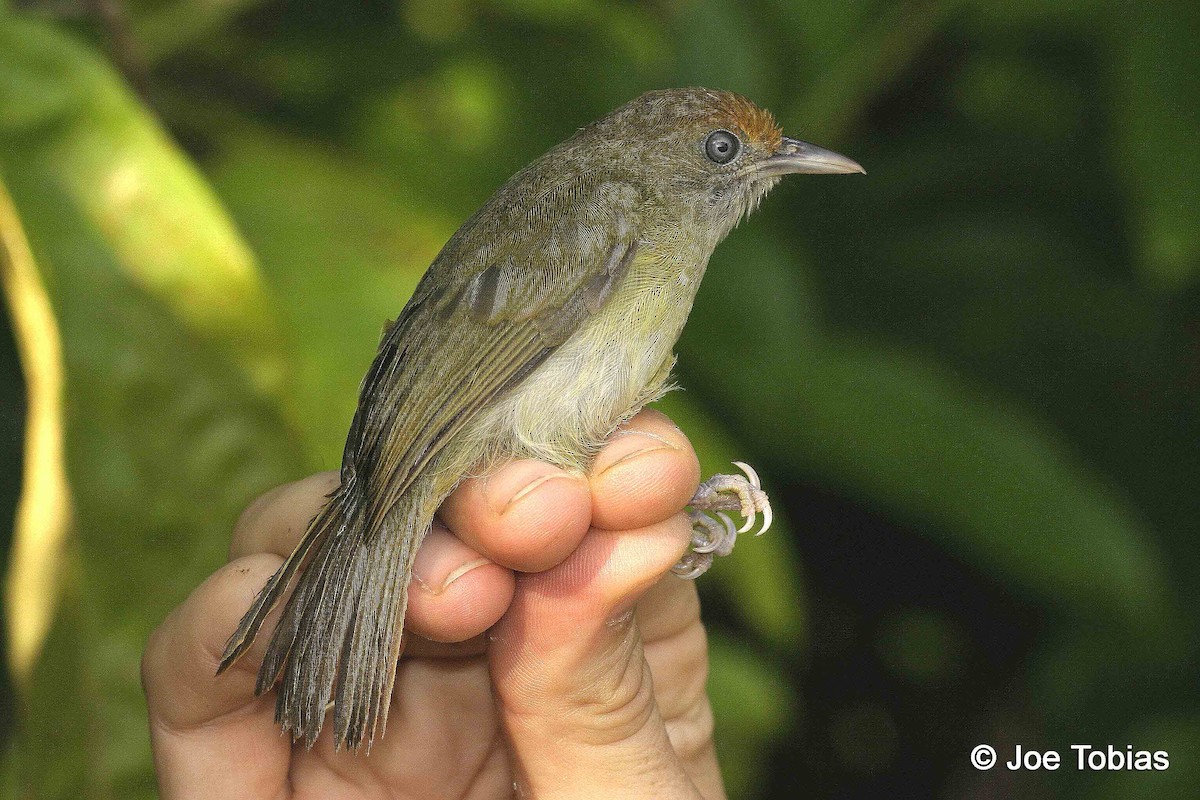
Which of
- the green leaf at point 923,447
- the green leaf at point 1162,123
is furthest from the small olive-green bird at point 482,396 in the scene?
the green leaf at point 1162,123

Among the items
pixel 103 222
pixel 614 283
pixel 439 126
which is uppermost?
pixel 439 126

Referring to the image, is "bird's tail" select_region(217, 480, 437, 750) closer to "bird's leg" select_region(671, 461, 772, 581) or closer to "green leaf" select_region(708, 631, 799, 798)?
"bird's leg" select_region(671, 461, 772, 581)

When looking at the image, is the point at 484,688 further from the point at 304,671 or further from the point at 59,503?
the point at 59,503

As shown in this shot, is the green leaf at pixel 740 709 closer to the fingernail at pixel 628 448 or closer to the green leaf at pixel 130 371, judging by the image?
the fingernail at pixel 628 448

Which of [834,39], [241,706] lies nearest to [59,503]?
[241,706]

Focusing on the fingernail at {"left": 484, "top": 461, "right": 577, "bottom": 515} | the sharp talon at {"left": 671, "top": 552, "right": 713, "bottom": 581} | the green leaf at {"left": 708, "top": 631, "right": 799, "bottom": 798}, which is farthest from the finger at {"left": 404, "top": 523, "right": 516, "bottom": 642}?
the green leaf at {"left": 708, "top": 631, "right": 799, "bottom": 798}
